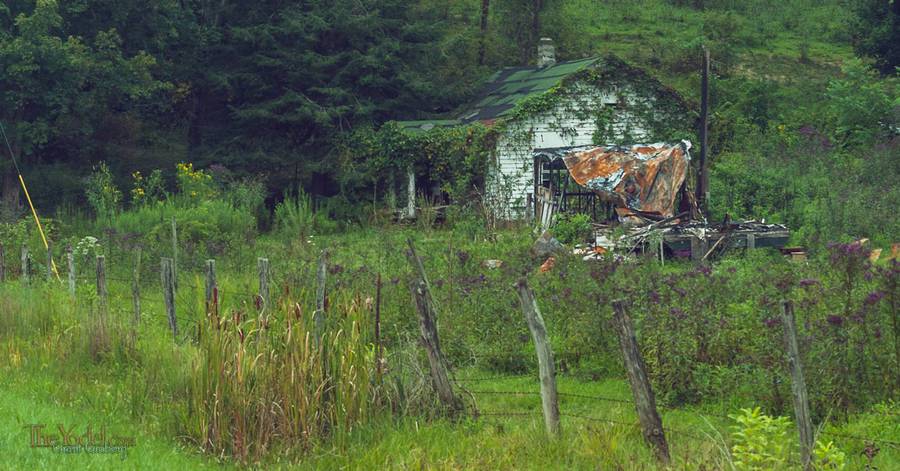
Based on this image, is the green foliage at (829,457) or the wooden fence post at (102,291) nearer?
the green foliage at (829,457)

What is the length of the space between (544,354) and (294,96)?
84.2 ft

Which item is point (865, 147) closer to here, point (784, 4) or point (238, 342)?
point (238, 342)

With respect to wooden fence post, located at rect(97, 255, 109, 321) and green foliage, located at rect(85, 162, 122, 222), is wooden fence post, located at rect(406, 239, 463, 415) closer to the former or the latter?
wooden fence post, located at rect(97, 255, 109, 321)

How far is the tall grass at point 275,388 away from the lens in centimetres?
826

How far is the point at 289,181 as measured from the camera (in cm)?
3459

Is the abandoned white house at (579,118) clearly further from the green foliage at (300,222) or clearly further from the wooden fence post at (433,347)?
the wooden fence post at (433,347)

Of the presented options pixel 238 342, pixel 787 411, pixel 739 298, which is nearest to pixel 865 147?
pixel 739 298

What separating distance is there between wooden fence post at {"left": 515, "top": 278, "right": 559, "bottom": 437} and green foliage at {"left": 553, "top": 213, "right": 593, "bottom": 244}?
13132 millimetres

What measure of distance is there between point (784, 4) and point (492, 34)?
2070 cm

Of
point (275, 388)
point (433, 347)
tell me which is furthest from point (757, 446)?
point (275, 388)

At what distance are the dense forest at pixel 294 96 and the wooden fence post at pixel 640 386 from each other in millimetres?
16390

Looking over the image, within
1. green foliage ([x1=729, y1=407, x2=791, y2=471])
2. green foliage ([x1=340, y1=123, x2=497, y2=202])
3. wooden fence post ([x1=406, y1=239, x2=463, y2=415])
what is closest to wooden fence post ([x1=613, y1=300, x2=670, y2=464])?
green foliage ([x1=729, y1=407, x2=791, y2=471])

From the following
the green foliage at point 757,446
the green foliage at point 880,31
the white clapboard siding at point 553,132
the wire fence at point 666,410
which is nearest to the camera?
the green foliage at point 757,446

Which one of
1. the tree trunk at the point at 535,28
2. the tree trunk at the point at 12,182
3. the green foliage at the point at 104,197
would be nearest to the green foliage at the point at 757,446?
the green foliage at the point at 104,197
